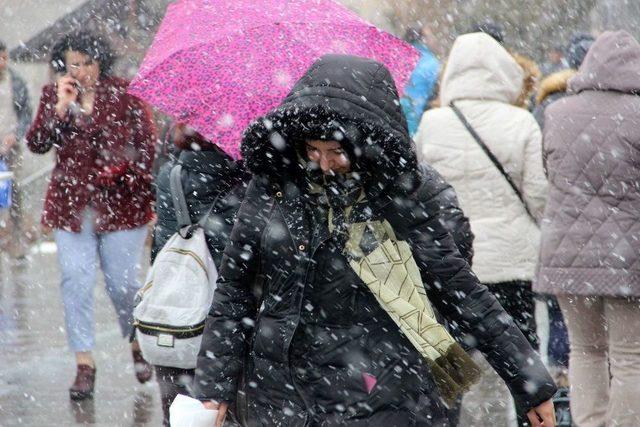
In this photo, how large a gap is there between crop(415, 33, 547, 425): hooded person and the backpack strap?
6.51ft

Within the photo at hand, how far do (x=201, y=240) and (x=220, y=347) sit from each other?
0.84 meters

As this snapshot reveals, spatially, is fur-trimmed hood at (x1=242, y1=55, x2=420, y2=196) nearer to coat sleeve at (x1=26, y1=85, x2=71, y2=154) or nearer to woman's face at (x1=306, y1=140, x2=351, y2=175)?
woman's face at (x1=306, y1=140, x2=351, y2=175)

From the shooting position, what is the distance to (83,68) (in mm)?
7676

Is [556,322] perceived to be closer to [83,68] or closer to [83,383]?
[83,383]

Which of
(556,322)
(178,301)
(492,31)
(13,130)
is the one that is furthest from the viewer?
(13,130)

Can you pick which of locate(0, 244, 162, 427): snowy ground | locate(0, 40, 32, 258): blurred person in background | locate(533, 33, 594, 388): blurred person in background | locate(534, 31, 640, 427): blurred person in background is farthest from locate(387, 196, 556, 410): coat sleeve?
locate(0, 40, 32, 258): blurred person in background

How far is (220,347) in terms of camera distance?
163 inches

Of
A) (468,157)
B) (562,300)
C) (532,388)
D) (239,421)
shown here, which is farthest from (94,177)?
(532,388)

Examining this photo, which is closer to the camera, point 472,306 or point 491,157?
point 472,306

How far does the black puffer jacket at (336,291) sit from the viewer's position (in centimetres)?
397

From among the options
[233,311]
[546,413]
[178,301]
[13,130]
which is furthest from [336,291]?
[13,130]

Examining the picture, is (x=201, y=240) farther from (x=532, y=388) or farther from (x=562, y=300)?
(x=562, y=300)

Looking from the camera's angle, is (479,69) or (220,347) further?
(479,69)

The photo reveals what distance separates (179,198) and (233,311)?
1.01 metres
